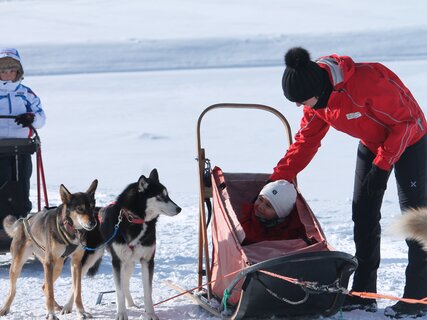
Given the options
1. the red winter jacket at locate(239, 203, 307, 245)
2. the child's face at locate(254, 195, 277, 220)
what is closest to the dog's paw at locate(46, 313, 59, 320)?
the red winter jacket at locate(239, 203, 307, 245)

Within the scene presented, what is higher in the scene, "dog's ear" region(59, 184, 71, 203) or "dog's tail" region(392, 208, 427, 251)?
"dog's tail" region(392, 208, 427, 251)

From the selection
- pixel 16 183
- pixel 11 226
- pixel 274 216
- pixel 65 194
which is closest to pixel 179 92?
pixel 16 183

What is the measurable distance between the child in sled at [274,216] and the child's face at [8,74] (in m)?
1.89

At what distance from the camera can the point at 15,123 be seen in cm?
492

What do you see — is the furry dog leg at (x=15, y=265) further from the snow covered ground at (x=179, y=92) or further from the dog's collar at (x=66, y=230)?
the dog's collar at (x=66, y=230)

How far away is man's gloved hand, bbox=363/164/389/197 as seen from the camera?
3.54m

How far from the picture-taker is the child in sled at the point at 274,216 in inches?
149

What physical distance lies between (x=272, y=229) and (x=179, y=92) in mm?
9957

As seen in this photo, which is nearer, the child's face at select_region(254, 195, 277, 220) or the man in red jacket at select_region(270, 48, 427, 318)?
the man in red jacket at select_region(270, 48, 427, 318)

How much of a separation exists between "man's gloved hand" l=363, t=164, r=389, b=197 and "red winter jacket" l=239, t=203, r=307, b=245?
39 centimetres

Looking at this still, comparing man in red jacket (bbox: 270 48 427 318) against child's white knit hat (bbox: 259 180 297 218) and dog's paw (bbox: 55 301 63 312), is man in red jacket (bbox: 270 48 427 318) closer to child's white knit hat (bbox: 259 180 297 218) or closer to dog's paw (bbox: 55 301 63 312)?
child's white knit hat (bbox: 259 180 297 218)

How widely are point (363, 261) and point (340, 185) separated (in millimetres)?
3803

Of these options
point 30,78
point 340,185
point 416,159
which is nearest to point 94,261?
point 416,159

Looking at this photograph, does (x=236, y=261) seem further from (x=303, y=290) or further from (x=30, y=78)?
(x=30, y=78)
